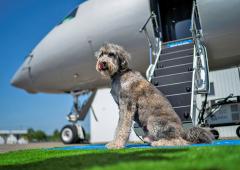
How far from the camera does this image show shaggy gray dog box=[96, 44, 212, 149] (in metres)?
4.92

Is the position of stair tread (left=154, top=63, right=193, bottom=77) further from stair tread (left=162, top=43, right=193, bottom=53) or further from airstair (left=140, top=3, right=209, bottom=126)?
stair tread (left=162, top=43, right=193, bottom=53)

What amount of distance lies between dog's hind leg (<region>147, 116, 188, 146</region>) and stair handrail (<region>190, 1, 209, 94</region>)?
2.17 meters

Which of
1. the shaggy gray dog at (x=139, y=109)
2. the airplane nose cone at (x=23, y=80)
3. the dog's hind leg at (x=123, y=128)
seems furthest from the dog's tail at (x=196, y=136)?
the airplane nose cone at (x=23, y=80)

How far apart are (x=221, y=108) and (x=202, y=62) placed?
16.9 feet

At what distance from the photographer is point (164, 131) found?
194 inches

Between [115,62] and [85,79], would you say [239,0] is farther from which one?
[85,79]

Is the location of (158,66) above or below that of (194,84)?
above

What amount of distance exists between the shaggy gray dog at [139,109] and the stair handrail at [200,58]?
2.02m

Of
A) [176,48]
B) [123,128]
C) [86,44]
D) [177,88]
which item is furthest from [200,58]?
[86,44]

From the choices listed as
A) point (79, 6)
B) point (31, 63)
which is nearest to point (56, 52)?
point (31, 63)

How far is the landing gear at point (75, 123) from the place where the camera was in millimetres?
10352

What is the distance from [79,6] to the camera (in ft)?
37.1

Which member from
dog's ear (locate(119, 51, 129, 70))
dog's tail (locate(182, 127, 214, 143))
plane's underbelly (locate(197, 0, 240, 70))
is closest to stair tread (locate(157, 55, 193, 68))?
plane's underbelly (locate(197, 0, 240, 70))

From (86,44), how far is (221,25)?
402 cm
